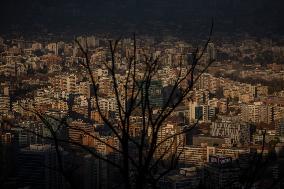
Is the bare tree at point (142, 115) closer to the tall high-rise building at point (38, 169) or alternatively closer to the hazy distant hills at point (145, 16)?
the tall high-rise building at point (38, 169)

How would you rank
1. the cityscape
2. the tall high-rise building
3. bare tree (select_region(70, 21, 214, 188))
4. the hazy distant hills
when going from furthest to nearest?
the hazy distant hills < the tall high-rise building < the cityscape < bare tree (select_region(70, 21, 214, 188))

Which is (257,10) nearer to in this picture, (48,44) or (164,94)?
(48,44)

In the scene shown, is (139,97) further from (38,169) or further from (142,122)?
(142,122)

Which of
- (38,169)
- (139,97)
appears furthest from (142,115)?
(139,97)

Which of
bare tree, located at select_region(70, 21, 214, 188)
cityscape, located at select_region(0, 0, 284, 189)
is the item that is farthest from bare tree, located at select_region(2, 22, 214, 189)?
cityscape, located at select_region(0, 0, 284, 189)

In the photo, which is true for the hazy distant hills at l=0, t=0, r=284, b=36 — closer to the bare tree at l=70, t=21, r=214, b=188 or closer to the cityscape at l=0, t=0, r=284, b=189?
the cityscape at l=0, t=0, r=284, b=189
